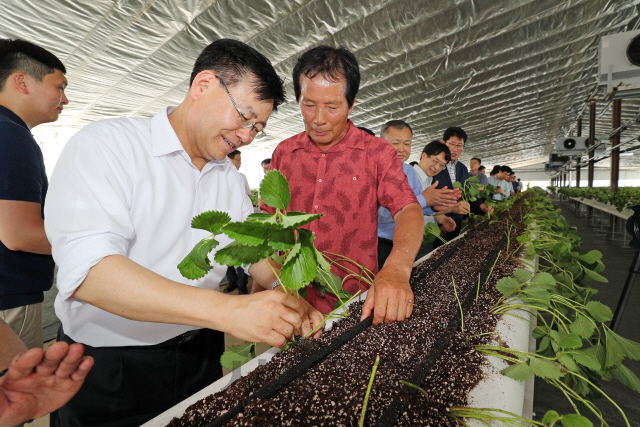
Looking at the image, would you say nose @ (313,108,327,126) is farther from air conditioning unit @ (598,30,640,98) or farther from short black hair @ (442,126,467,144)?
air conditioning unit @ (598,30,640,98)

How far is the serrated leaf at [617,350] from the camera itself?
2.35 feet

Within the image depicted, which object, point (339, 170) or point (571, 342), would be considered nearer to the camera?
point (571, 342)

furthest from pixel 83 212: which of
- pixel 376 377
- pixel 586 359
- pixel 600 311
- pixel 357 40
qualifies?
pixel 357 40

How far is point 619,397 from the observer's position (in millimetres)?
1453

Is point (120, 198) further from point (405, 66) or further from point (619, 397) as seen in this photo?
point (405, 66)

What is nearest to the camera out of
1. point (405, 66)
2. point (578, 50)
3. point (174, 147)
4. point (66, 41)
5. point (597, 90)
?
point (174, 147)

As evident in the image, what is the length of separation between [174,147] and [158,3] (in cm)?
269

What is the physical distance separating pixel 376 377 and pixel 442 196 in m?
1.54

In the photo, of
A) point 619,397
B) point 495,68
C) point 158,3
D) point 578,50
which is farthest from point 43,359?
point 578,50

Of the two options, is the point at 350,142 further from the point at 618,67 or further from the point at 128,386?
the point at 618,67

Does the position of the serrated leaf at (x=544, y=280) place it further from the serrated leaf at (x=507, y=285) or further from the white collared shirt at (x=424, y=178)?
the white collared shirt at (x=424, y=178)

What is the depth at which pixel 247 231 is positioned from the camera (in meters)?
0.42

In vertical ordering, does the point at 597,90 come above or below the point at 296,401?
above

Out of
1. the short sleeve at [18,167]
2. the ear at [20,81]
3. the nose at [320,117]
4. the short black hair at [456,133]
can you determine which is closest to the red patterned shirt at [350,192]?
the nose at [320,117]
